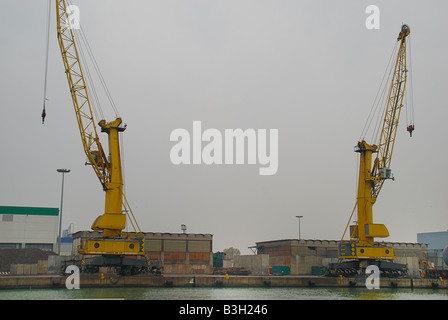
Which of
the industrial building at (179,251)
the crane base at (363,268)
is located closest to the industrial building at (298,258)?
the crane base at (363,268)

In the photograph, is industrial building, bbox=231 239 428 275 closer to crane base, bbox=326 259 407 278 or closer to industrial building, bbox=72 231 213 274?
crane base, bbox=326 259 407 278

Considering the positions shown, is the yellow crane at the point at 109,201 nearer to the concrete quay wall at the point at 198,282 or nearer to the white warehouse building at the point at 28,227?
the concrete quay wall at the point at 198,282

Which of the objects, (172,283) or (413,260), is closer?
(172,283)

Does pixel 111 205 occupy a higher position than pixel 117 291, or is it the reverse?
pixel 111 205

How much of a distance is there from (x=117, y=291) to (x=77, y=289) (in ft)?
14.4

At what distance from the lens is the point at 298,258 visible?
228 ft

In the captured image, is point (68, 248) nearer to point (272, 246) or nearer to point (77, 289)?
point (272, 246)

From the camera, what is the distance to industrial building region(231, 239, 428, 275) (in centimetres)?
6950

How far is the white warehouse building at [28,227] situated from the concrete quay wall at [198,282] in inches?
1599

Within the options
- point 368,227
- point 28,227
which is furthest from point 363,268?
point 28,227

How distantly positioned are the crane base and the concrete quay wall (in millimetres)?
1894
